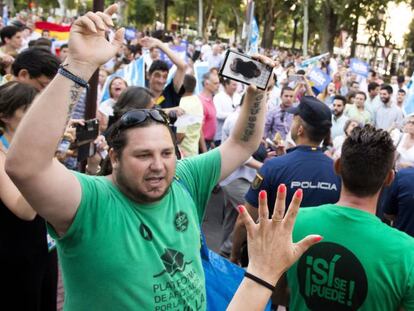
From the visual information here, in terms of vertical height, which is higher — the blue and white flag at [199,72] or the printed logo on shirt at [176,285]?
the blue and white flag at [199,72]

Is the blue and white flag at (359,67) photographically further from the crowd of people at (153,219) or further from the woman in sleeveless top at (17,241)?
the woman in sleeveless top at (17,241)

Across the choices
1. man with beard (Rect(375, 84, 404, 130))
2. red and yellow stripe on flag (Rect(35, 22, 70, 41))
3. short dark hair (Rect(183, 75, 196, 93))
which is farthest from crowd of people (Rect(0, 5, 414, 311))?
red and yellow stripe on flag (Rect(35, 22, 70, 41))

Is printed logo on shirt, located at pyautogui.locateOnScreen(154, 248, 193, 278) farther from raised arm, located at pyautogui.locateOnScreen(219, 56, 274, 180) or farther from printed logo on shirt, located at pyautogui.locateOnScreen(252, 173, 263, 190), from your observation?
printed logo on shirt, located at pyautogui.locateOnScreen(252, 173, 263, 190)

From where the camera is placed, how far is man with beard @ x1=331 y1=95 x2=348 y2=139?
291 inches

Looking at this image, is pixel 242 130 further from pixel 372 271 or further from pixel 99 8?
pixel 99 8

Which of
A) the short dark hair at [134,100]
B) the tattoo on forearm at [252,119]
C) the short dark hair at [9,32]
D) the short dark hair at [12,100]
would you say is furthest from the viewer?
the short dark hair at [9,32]

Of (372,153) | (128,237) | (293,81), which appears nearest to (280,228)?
(128,237)

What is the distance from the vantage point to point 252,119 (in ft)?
8.34

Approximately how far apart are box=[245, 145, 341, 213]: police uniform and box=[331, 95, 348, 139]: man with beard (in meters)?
4.07

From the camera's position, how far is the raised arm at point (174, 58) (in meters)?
5.07

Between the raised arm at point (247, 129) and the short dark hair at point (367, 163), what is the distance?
1.49 feet

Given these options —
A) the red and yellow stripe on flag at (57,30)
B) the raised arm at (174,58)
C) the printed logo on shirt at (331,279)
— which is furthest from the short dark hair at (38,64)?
the red and yellow stripe on flag at (57,30)

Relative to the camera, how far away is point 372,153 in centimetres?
227

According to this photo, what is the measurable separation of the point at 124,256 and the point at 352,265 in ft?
3.11
